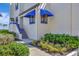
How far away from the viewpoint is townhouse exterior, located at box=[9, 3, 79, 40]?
7.42 meters

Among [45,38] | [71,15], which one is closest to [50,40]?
[45,38]

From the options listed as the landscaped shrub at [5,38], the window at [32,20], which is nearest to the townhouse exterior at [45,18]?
the window at [32,20]

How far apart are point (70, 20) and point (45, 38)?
0.51 metres

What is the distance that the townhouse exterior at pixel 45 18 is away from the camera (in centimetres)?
742

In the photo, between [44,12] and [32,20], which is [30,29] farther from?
[44,12]

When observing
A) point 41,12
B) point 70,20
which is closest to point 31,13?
point 41,12

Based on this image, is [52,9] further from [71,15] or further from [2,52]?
[2,52]

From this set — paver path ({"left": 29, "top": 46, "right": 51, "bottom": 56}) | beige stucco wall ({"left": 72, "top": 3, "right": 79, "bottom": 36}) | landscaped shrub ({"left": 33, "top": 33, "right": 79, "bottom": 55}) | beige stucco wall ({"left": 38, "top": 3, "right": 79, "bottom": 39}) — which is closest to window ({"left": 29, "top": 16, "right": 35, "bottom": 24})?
beige stucco wall ({"left": 38, "top": 3, "right": 79, "bottom": 39})

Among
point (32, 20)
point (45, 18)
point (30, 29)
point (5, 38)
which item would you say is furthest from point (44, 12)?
point (5, 38)

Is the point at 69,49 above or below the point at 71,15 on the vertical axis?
below

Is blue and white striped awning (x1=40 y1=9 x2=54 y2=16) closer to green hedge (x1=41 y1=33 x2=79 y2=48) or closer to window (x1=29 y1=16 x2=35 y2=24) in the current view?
window (x1=29 y1=16 x2=35 y2=24)

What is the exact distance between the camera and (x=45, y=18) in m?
7.44

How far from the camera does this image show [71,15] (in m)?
7.42

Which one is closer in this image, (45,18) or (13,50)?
(13,50)
